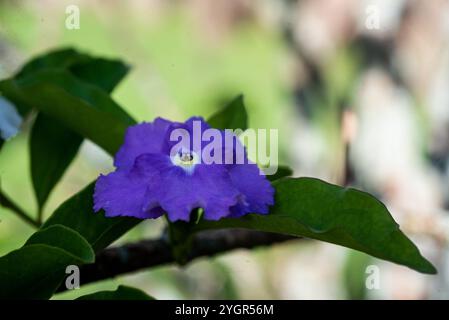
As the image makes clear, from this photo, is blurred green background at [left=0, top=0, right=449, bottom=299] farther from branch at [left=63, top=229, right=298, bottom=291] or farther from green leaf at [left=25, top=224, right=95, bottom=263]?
green leaf at [left=25, top=224, right=95, bottom=263]

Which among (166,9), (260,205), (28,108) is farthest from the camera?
(166,9)

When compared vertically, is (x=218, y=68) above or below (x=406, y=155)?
above

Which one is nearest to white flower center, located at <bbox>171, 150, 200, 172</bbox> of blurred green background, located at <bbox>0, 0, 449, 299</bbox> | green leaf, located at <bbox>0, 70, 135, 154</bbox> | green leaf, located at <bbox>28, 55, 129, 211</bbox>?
green leaf, located at <bbox>0, 70, 135, 154</bbox>

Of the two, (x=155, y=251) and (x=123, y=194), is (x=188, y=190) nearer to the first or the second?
(x=123, y=194)

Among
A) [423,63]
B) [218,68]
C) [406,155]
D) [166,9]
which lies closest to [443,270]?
[406,155]

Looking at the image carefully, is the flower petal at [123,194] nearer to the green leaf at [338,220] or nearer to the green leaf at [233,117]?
the green leaf at [338,220]
